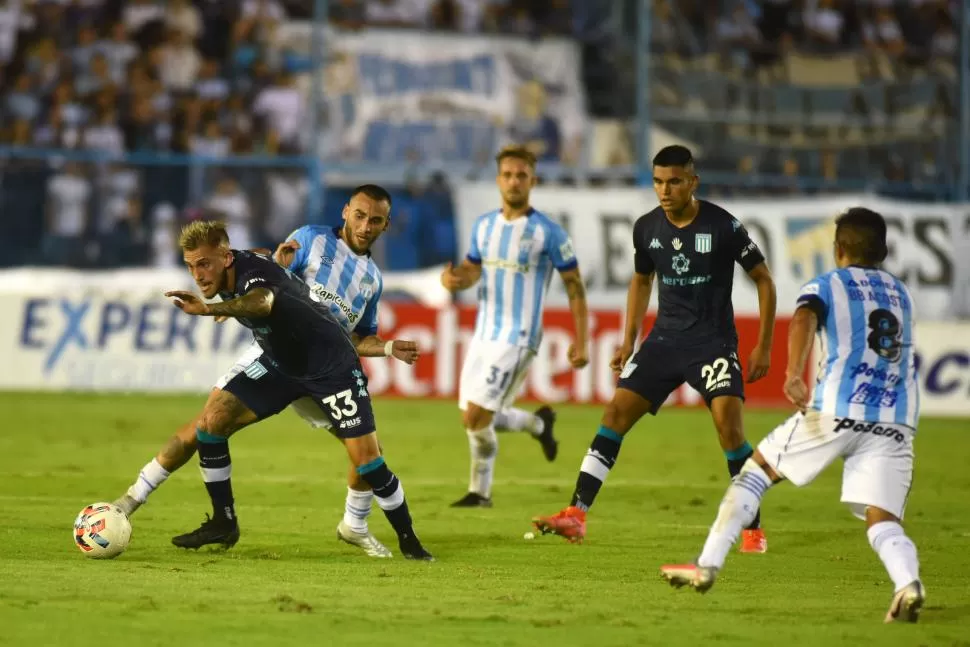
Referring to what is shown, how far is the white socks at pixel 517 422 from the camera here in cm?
1192

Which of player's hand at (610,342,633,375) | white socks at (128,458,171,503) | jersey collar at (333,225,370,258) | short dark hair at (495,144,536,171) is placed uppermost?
short dark hair at (495,144,536,171)

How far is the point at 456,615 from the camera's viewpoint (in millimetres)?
6848

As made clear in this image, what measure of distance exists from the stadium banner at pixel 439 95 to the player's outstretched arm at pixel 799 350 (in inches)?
583

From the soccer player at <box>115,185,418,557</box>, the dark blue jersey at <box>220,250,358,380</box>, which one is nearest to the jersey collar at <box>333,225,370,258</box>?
the soccer player at <box>115,185,418,557</box>

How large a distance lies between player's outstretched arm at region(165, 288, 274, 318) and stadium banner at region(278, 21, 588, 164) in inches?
527

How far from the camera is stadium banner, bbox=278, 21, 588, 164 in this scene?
21797mm

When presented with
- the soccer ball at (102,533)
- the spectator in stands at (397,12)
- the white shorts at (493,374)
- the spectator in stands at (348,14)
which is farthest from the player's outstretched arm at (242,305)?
the spectator in stands at (397,12)

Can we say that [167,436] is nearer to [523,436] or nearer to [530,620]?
[523,436]

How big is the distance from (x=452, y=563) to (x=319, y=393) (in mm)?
1148

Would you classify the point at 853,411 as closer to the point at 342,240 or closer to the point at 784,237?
the point at 342,240

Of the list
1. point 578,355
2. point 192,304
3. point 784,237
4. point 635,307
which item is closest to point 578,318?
point 578,355

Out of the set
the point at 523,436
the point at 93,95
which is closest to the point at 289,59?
the point at 93,95

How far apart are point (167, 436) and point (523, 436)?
4097mm

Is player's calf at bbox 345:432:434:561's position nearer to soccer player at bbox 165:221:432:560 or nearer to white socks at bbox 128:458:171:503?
soccer player at bbox 165:221:432:560
